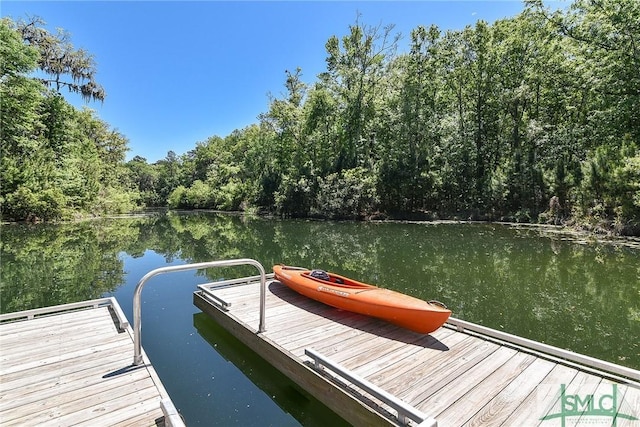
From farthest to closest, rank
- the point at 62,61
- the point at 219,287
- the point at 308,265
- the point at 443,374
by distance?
the point at 62,61 < the point at 308,265 < the point at 219,287 < the point at 443,374

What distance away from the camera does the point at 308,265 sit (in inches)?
388

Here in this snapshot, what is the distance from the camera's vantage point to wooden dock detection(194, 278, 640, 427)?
2609mm

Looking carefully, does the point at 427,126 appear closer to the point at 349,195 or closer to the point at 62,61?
the point at 349,195

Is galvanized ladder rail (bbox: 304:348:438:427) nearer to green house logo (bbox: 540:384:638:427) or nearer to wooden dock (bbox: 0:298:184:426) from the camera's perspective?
green house logo (bbox: 540:384:638:427)

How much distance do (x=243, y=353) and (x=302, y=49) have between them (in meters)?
29.0

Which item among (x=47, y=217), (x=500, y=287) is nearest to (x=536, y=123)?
(x=500, y=287)

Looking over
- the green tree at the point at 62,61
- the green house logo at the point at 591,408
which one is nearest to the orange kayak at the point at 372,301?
the green house logo at the point at 591,408

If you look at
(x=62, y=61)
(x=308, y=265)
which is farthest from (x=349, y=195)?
(x=62, y=61)

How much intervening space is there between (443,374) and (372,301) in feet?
4.43

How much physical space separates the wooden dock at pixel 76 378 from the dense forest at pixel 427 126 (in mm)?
15893

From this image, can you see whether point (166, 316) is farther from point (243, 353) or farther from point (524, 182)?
point (524, 182)

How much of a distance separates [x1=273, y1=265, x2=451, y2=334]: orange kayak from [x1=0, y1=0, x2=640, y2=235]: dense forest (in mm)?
12921

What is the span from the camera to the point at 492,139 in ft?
78.1

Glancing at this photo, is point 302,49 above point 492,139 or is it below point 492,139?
above
